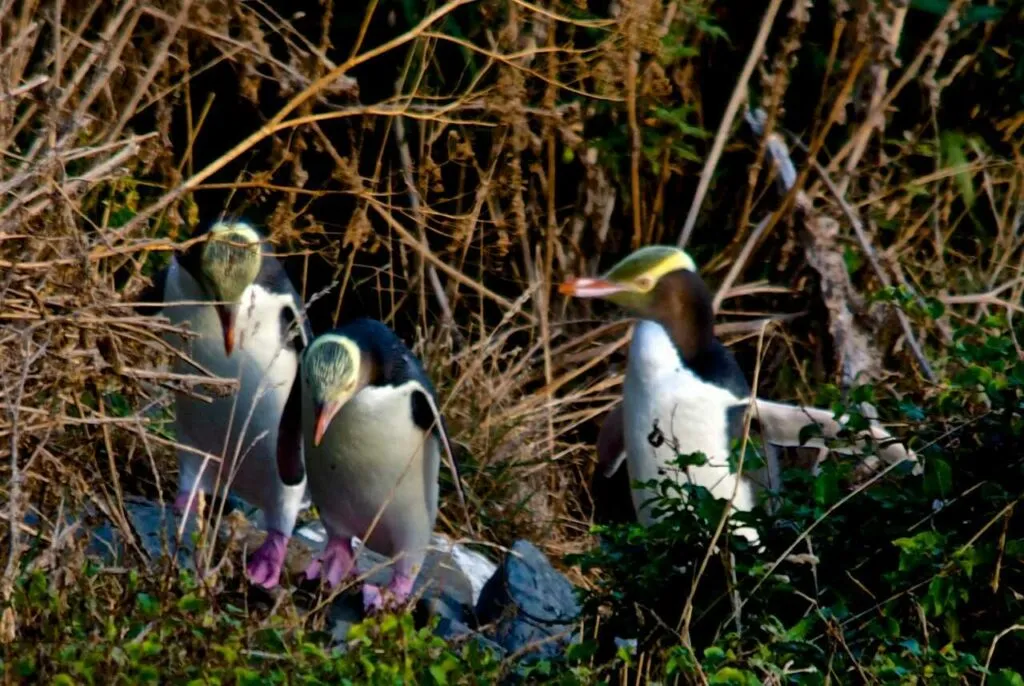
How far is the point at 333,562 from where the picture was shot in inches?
197

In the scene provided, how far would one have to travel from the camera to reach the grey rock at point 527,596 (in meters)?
4.60

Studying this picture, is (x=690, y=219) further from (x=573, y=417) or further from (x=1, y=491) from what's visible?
(x=1, y=491)

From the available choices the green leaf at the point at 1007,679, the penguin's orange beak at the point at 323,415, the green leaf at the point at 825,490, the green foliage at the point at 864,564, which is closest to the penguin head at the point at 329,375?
the penguin's orange beak at the point at 323,415

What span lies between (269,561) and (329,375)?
597 mm

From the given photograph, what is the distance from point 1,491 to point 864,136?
4.62 m

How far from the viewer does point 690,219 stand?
728 cm

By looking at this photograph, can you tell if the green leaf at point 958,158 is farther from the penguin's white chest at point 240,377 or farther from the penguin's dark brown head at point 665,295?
the penguin's white chest at point 240,377

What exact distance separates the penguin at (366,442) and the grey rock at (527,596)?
0.77 ft

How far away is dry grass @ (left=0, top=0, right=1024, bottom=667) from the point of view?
5.95 metres

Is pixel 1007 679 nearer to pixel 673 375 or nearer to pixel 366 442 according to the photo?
pixel 366 442

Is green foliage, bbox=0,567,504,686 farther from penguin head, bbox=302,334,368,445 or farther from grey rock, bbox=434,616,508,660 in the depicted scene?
penguin head, bbox=302,334,368,445

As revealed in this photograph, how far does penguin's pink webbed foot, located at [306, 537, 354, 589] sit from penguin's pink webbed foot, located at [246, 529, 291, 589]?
0.30 feet

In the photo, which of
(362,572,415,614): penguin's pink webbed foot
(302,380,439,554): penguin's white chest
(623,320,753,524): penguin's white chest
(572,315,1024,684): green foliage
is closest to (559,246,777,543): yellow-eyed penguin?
(623,320,753,524): penguin's white chest

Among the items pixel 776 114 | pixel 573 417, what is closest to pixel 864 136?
pixel 776 114
